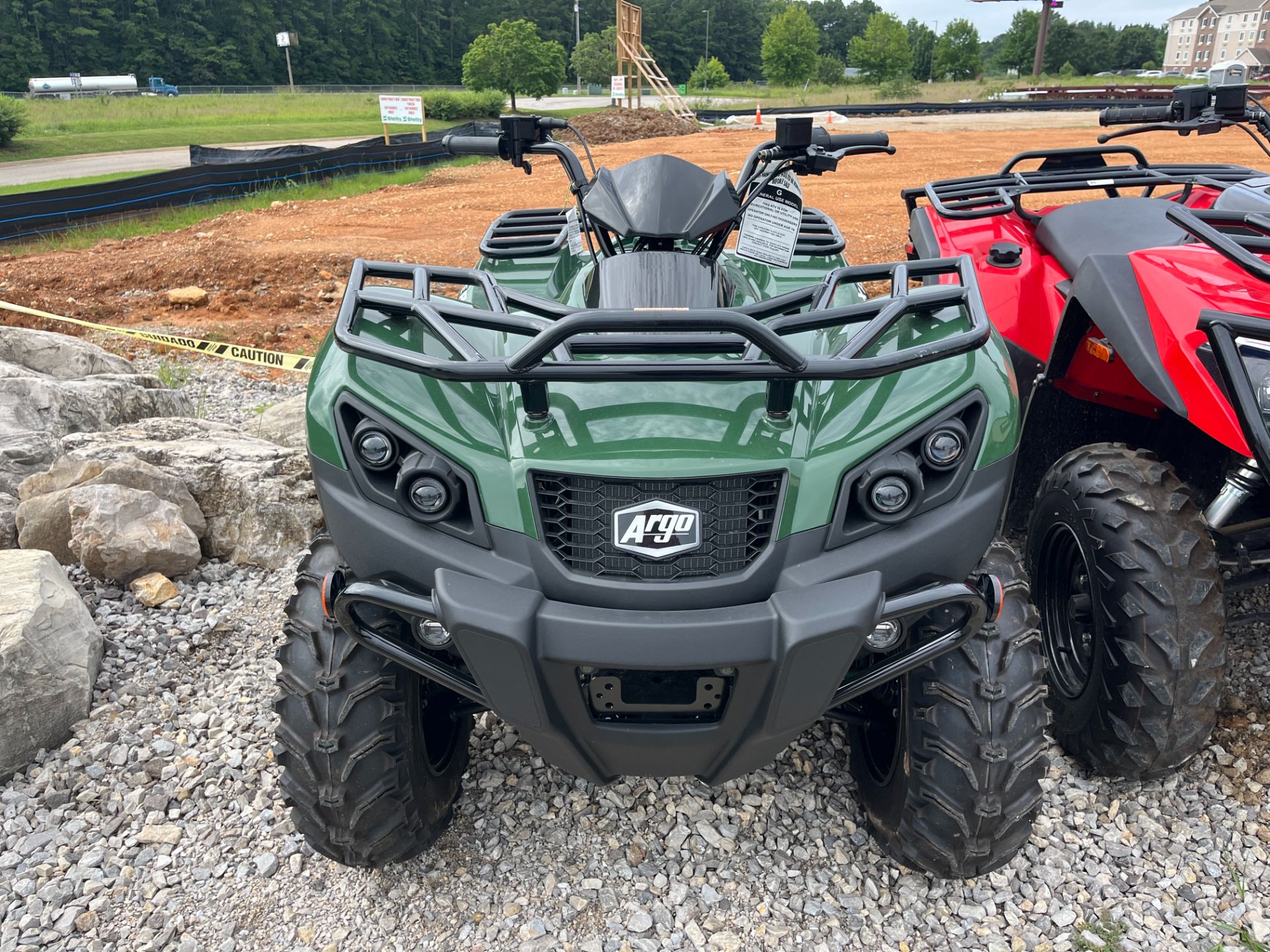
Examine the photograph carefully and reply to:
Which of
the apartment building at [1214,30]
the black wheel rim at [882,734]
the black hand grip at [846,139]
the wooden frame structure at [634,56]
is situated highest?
the apartment building at [1214,30]

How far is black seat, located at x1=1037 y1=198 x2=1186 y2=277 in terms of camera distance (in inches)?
115

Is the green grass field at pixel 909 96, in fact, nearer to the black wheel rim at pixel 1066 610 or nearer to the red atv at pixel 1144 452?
the red atv at pixel 1144 452

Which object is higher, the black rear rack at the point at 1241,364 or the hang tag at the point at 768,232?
the hang tag at the point at 768,232

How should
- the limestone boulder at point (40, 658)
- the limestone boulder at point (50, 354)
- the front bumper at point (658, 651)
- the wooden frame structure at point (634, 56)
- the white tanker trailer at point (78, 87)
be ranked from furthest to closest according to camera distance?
1. the white tanker trailer at point (78, 87)
2. the wooden frame structure at point (634, 56)
3. the limestone boulder at point (50, 354)
4. the limestone boulder at point (40, 658)
5. the front bumper at point (658, 651)

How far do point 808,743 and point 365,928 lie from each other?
1271mm

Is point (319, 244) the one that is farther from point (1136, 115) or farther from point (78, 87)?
point (78, 87)

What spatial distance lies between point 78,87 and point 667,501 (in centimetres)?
6160

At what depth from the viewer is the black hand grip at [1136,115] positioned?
367cm

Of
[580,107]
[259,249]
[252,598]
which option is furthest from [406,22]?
[252,598]

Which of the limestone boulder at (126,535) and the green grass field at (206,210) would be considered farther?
the green grass field at (206,210)

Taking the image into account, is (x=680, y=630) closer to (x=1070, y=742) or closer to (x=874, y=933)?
(x=874, y=933)

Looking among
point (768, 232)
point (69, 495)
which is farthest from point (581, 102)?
point (768, 232)

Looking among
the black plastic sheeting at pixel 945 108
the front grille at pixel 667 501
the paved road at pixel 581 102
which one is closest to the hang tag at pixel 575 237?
the front grille at pixel 667 501

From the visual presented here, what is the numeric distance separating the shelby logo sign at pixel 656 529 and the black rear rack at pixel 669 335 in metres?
0.24
